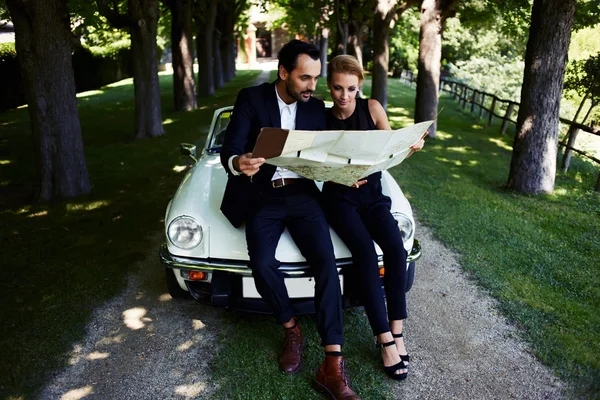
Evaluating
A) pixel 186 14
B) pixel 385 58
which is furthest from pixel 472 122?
pixel 186 14

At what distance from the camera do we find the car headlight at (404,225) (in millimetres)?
3844

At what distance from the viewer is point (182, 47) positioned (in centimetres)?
1716

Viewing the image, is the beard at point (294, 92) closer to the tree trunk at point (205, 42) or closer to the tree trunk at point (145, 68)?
the tree trunk at point (145, 68)

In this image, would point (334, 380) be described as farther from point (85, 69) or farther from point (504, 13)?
point (85, 69)

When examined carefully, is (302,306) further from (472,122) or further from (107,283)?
(472,122)

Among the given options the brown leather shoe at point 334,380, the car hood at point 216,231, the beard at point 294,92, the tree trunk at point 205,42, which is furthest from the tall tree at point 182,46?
the brown leather shoe at point 334,380

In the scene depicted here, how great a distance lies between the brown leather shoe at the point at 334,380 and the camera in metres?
3.07

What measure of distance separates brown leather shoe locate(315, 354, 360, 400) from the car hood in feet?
2.40

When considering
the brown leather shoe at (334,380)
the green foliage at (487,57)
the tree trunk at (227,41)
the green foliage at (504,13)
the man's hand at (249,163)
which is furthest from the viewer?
the tree trunk at (227,41)

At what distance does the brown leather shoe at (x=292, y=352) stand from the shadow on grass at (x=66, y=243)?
1.57 meters

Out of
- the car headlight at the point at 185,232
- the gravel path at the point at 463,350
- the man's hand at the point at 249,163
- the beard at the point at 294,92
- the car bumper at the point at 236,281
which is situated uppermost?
the beard at the point at 294,92

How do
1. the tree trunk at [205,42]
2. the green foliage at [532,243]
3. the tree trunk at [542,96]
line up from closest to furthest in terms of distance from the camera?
1. the green foliage at [532,243]
2. the tree trunk at [542,96]
3. the tree trunk at [205,42]

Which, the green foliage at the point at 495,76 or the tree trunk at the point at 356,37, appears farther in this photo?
the green foliage at the point at 495,76

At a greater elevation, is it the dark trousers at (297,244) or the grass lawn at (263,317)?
the dark trousers at (297,244)
